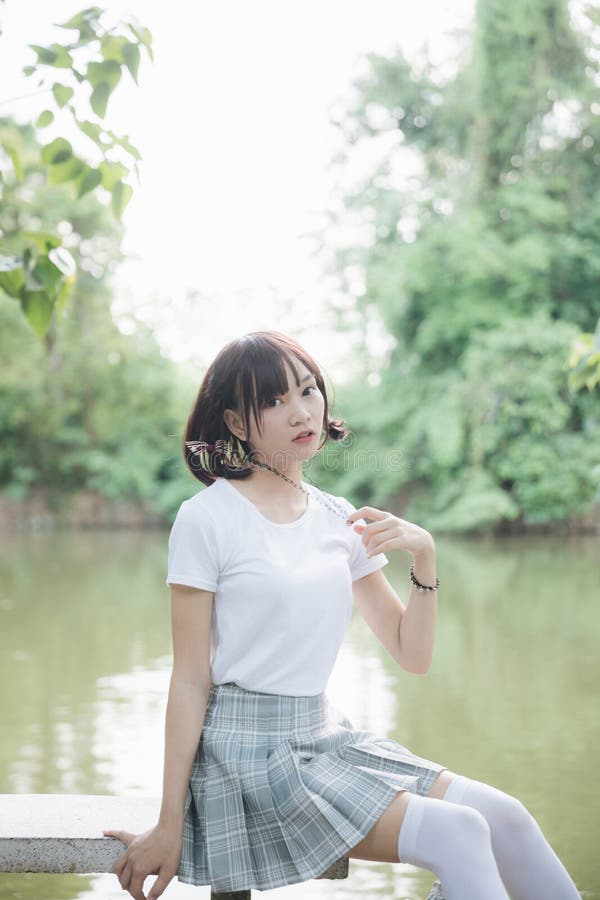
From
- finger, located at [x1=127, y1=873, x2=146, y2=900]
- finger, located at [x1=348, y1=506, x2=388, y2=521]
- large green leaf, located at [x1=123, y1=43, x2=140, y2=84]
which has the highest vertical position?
large green leaf, located at [x1=123, y1=43, x2=140, y2=84]

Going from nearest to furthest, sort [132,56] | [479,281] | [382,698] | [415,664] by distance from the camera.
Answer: [415,664], [132,56], [382,698], [479,281]

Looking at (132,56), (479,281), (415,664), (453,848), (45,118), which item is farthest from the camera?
(479,281)

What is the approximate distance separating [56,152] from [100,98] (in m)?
0.14

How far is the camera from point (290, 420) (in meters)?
1.70

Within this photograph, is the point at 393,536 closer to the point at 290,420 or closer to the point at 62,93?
the point at 290,420

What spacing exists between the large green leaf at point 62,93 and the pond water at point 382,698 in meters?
1.56

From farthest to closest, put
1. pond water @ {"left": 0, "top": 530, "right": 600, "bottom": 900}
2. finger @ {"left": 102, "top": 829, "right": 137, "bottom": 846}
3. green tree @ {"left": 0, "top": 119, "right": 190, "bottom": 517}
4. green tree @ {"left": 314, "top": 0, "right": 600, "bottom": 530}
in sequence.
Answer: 1. green tree @ {"left": 0, "top": 119, "right": 190, "bottom": 517}
2. green tree @ {"left": 314, "top": 0, "right": 600, "bottom": 530}
3. pond water @ {"left": 0, "top": 530, "right": 600, "bottom": 900}
4. finger @ {"left": 102, "top": 829, "right": 137, "bottom": 846}

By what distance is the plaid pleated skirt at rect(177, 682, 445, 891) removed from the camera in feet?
4.95

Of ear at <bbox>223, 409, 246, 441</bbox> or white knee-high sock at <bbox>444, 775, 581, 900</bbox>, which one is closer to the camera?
white knee-high sock at <bbox>444, 775, 581, 900</bbox>

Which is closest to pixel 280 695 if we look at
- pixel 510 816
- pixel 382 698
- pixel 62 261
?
→ pixel 510 816

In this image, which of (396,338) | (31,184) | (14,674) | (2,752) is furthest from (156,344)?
(2,752)

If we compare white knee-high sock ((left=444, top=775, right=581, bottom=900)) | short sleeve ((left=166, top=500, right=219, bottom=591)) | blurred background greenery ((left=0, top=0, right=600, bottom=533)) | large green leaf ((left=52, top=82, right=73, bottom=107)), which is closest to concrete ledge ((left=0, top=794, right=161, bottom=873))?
short sleeve ((left=166, top=500, right=219, bottom=591))

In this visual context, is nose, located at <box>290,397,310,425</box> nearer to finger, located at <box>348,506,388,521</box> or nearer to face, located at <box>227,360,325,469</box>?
face, located at <box>227,360,325,469</box>

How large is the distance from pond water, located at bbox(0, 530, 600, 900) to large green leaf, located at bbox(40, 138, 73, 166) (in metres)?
1.46
